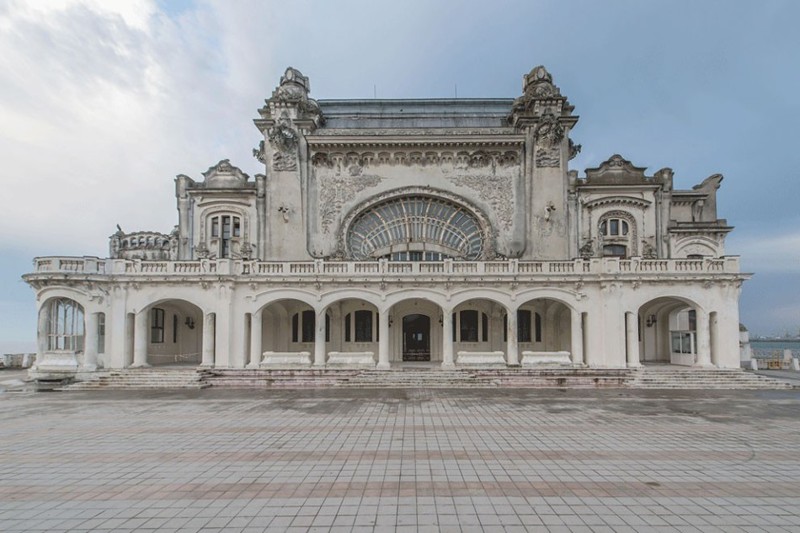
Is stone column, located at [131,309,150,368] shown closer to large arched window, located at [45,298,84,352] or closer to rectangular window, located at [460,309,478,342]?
large arched window, located at [45,298,84,352]

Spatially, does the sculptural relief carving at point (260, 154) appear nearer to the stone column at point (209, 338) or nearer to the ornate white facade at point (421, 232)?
the ornate white facade at point (421, 232)

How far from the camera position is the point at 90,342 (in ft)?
87.2

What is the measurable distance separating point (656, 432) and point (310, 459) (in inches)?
389

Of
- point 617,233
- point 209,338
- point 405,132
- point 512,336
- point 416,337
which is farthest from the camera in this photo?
point 405,132

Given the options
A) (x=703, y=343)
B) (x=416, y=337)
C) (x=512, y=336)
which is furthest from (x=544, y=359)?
(x=416, y=337)

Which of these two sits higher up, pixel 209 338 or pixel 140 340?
pixel 209 338

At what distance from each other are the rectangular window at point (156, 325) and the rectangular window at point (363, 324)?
44.5 ft

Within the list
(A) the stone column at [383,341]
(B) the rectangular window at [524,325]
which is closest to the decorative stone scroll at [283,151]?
(A) the stone column at [383,341]

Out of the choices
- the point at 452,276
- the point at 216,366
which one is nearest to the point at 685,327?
the point at 452,276

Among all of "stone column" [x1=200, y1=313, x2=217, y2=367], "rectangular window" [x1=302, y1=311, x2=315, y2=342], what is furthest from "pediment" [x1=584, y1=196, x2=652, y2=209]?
"stone column" [x1=200, y1=313, x2=217, y2=367]

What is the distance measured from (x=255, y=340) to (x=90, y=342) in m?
9.32

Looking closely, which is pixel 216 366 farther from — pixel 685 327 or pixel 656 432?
pixel 685 327

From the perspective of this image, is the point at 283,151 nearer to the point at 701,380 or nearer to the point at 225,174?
the point at 225,174

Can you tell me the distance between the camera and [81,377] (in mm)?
25688
